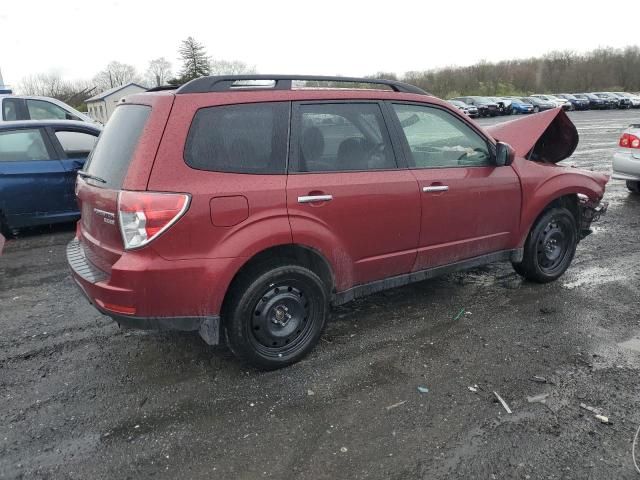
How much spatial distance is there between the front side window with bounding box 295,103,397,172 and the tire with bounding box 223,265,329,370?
75 cm

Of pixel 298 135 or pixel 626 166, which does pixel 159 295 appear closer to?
pixel 298 135

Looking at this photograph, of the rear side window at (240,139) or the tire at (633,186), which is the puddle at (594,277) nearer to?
the rear side window at (240,139)

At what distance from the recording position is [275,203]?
3.15 m

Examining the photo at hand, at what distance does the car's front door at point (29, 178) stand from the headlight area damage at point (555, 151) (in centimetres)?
549

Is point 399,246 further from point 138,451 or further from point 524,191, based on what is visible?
point 138,451

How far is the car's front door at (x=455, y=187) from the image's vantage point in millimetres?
3855

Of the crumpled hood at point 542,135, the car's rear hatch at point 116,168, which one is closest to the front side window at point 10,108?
the car's rear hatch at point 116,168

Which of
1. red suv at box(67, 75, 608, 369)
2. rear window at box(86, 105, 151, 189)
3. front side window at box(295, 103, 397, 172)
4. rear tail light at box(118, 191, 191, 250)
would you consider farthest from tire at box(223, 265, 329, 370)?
rear window at box(86, 105, 151, 189)

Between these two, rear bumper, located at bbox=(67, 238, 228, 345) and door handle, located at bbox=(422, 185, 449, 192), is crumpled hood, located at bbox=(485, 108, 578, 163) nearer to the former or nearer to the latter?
door handle, located at bbox=(422, 185, 449, 192)

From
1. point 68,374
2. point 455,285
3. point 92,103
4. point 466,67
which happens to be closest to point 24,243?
point 68,374

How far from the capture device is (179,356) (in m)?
3.64

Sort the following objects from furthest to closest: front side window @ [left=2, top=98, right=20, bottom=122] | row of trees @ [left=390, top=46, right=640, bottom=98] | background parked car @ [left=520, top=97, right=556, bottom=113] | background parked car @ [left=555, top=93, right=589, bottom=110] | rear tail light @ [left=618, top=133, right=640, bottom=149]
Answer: row of trees @ [left=390, top=46, right=640, bottom=98], background parked car @ [left=555, top=93, right=589, bottom=110], background parked car @ [left=520, top=97, right=556, bottom=113], front side window @ [left=2, top=98, right=20, bottom=122], rear tail light @ [left=618, top=133, right=640, bottom=149]

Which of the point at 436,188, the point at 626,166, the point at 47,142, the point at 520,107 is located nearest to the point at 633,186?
the point at 626,166

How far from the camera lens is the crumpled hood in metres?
4.66
